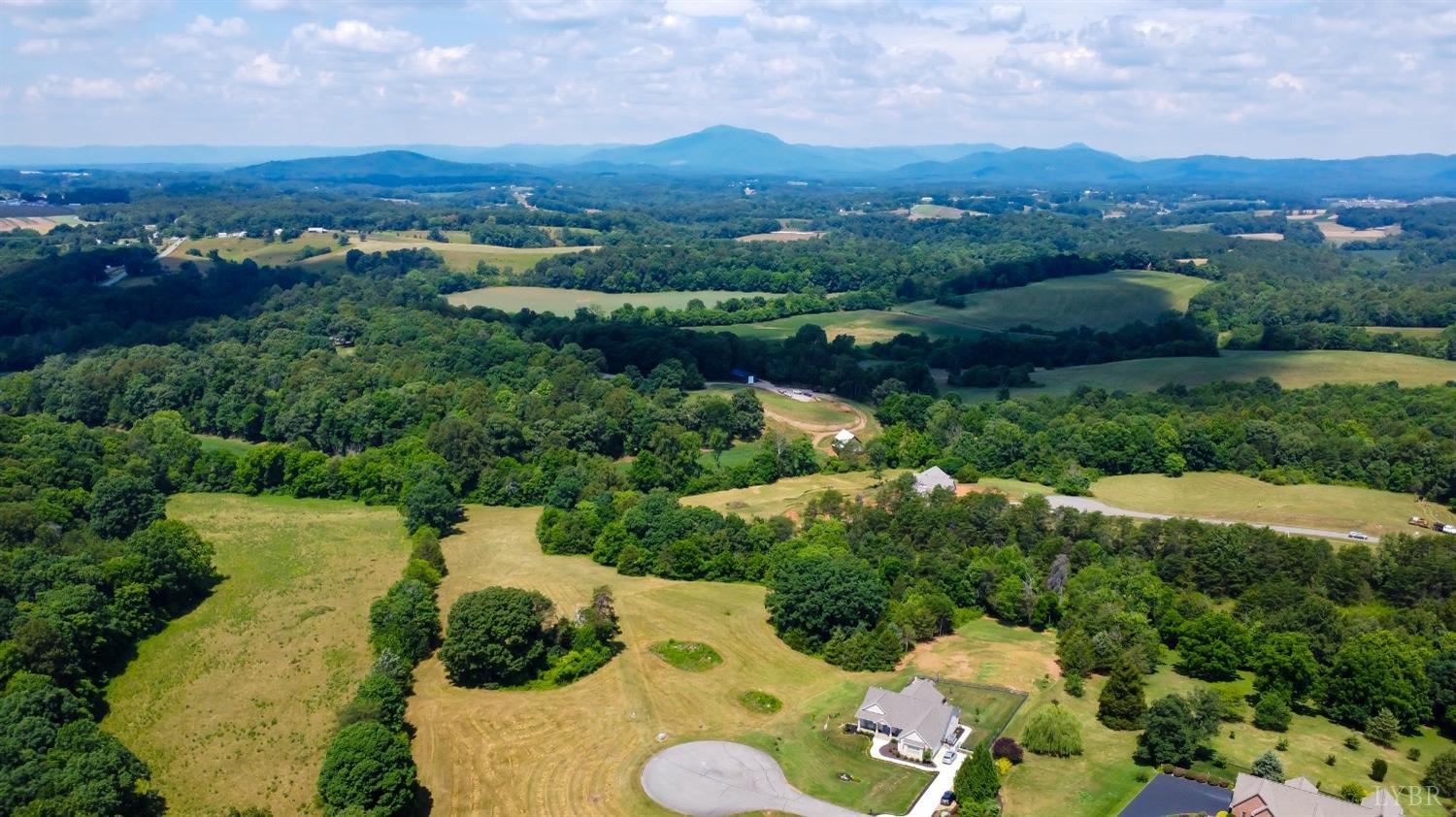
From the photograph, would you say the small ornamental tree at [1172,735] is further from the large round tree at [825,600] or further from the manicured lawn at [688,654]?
the manicured lawn at [688,654]

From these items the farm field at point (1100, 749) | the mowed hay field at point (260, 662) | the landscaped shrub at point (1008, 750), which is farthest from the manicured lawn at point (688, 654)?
the mowed hay field at point (260, 662)

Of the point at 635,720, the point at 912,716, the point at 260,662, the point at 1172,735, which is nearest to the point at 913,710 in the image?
the point at 912,716

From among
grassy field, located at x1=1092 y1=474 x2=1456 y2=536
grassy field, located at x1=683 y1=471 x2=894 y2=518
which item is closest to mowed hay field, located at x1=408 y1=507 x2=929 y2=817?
grassy field, located at x1=683 y1=471 x2=894 y2=518

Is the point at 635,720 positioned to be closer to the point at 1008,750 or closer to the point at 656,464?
the point at 1008,750

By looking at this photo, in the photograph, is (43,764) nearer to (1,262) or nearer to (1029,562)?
(1029,562)

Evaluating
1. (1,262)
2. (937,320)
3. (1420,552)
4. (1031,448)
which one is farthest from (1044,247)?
(1,262)

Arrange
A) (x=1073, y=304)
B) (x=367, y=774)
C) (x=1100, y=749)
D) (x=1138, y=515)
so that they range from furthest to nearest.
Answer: (x=1073, y=304) < (x=1138, y=515) < (x=1100, y=749) < (x=367, y=774)

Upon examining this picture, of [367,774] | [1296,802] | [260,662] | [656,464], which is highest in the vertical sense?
[1296,802]
